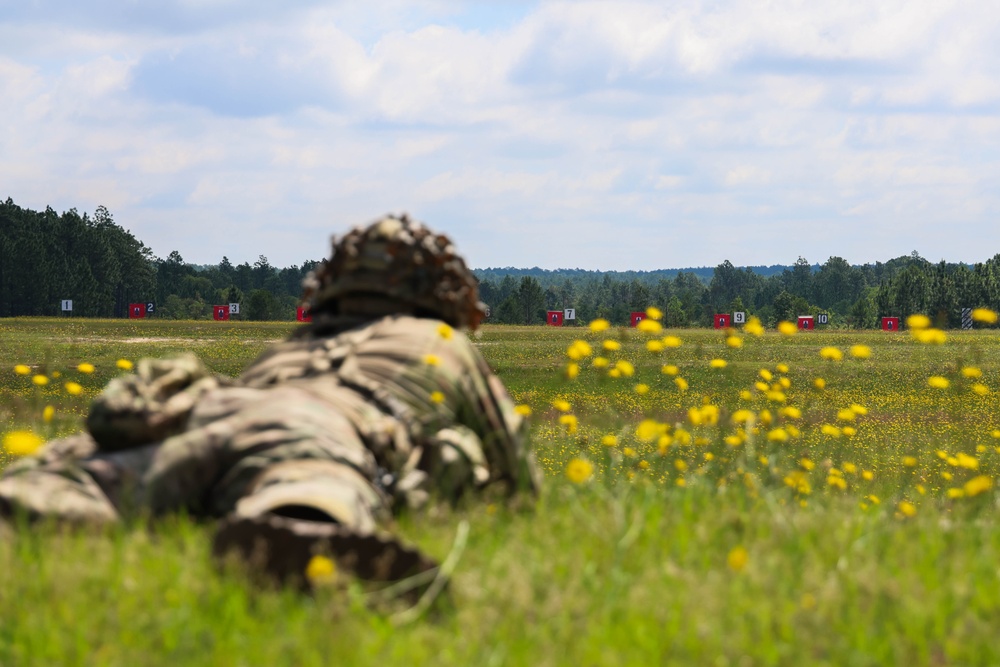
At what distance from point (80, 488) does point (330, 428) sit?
107 centimetres

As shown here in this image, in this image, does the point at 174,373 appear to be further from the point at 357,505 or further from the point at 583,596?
the point at 583,596

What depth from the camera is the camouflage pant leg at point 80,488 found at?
461 centimetres

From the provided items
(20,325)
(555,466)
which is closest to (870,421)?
(555,466)

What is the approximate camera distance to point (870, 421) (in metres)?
20.0

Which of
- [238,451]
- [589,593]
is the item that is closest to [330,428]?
[238,451]

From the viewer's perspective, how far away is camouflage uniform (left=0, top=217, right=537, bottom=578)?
4426 mm

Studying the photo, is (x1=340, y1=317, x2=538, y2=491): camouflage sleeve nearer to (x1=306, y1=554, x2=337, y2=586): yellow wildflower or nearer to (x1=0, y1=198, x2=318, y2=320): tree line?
(x1=306, y1=554, x2=337, y2=586): yellow wildflower

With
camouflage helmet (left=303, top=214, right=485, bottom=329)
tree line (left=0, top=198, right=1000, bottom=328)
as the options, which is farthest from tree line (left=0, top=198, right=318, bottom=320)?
camouflage helmet (left=303, top=214, right=485, bottom=329)

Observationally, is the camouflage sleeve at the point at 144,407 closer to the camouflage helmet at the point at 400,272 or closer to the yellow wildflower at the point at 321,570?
the camouflage helmet at the point at 400,272

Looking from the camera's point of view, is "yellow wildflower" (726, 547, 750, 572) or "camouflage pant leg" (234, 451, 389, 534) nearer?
"yellow wildflower" (726, 547, 750, 572)

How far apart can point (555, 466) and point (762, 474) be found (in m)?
4.65

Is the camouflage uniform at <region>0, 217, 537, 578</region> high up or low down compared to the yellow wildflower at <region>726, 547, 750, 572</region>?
up

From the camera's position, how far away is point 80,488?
187 inches

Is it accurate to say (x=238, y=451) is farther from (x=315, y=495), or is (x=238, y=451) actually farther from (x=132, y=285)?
(x=132, y=285)
